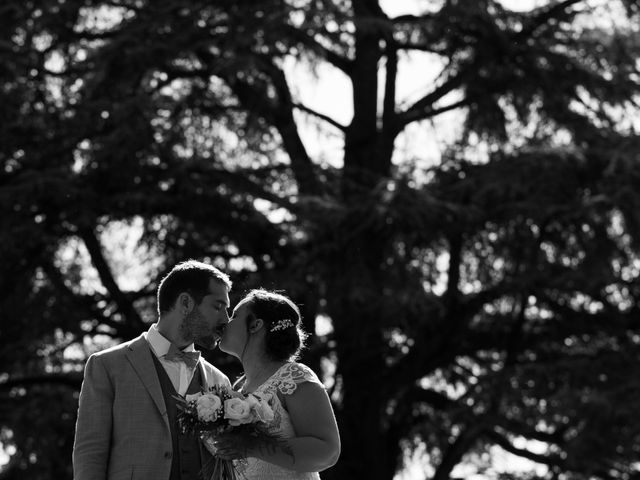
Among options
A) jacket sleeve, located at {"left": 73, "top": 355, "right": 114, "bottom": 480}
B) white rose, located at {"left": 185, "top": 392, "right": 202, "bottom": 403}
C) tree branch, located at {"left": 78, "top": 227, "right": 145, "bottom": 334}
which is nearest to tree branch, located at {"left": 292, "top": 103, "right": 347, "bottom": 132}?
tree branch, located at {"left": 78, "top": 227, "right": 145, "bottom": 334}

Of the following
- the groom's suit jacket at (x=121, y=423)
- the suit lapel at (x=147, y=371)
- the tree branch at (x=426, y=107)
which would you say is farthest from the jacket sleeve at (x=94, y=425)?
the tree branch at (x=426, y=107)

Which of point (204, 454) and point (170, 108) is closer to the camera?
point (204, 454)

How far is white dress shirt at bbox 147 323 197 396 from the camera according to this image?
4.55m

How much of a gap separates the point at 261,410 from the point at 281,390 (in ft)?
0.62

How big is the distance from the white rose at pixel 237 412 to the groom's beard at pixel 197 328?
356 millimetres

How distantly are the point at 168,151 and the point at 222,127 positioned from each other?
6.78 feet

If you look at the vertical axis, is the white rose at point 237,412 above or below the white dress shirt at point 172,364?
below

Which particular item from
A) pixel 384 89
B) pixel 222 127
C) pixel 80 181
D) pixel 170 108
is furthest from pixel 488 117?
pixel 80 181

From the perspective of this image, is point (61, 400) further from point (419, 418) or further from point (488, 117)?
point (488, 117)

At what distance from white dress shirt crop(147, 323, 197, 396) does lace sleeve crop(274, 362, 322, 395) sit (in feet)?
1.17

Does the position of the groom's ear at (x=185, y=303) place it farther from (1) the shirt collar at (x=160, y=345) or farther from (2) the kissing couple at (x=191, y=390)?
(1) the shirt collar at (x=160, y=345)

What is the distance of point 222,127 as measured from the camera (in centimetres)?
1375

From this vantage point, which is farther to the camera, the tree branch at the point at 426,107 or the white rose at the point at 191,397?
the tree branch at the point at 426,107

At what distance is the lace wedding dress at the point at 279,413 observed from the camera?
4.35 m
